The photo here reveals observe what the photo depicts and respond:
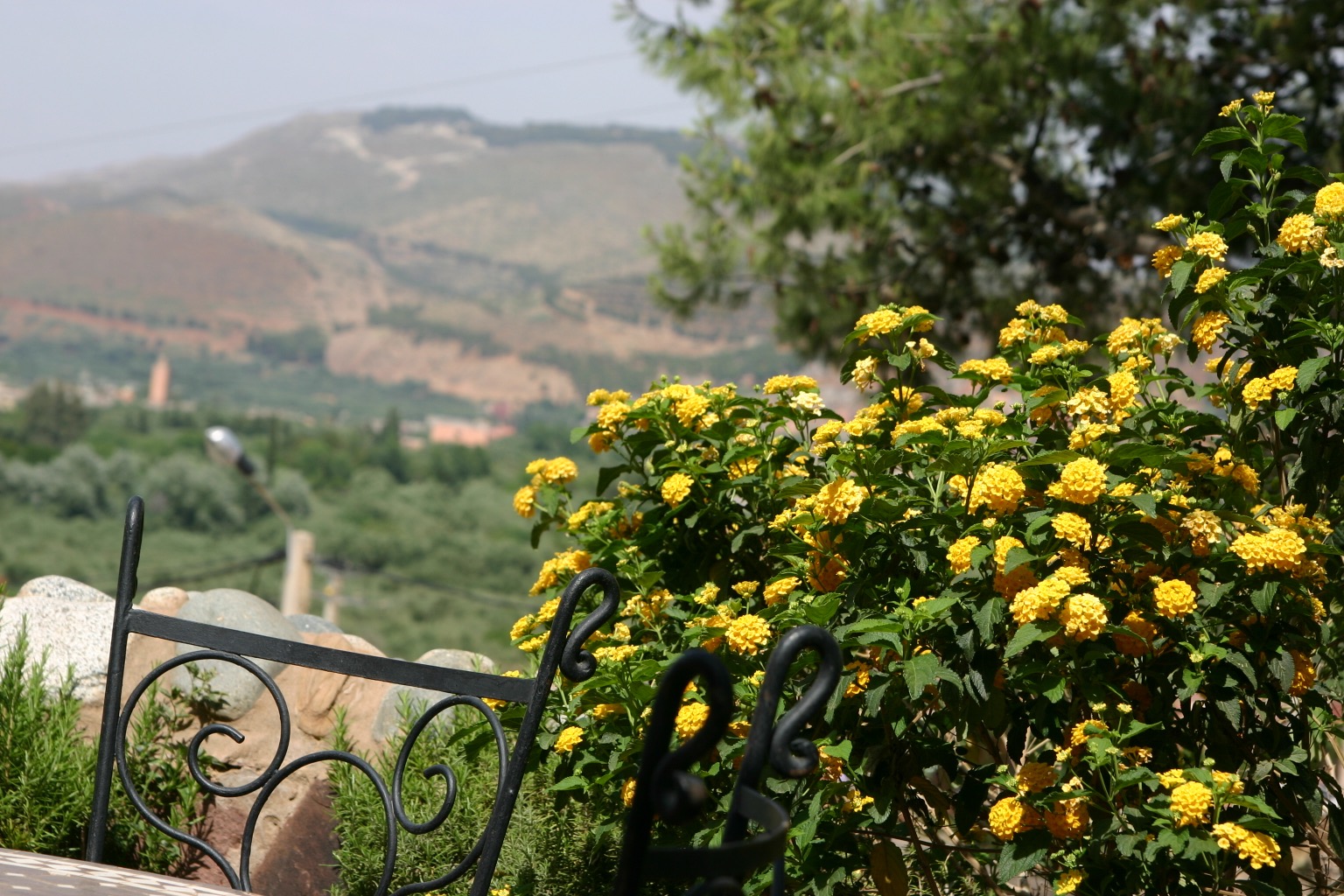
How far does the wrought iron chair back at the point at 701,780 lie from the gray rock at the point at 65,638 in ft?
6.98

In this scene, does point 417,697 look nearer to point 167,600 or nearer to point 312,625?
point 312,625

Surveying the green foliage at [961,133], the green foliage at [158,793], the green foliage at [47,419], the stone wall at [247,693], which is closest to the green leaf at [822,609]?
the stone wall at [247,693]

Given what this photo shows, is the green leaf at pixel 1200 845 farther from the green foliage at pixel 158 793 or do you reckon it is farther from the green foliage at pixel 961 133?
the green foliage at pixel 961 133

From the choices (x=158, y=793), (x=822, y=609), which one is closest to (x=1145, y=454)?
(x=822, y=609)

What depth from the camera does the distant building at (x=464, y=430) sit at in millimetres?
58072

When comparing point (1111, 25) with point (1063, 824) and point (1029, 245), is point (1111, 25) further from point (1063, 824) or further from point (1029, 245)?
point (1063, 824)

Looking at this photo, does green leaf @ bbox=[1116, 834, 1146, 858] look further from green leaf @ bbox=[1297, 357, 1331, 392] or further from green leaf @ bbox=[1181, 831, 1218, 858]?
green leaf @ bbox=[1297, 357, 1331, 392]

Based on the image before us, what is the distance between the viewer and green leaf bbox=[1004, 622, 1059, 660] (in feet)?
4.77

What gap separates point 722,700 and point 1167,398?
1.31m

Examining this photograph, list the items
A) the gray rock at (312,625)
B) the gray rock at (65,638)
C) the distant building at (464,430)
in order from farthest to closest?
the distant building at (464,430)
the gray rock at (312,625)
the gray rock at (65,638)

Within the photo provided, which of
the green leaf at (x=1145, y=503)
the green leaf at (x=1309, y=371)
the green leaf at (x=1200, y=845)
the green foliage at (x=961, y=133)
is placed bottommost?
the green leaf at (x=1200, y=845)

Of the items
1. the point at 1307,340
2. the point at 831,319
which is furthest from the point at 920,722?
the point at 831,319

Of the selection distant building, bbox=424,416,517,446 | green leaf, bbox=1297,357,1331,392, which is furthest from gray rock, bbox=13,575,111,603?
distant building, bbox=424,416,517,446

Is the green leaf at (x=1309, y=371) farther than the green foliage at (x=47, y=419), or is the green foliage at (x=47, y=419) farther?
the green foliage at (x=47, y=419)
